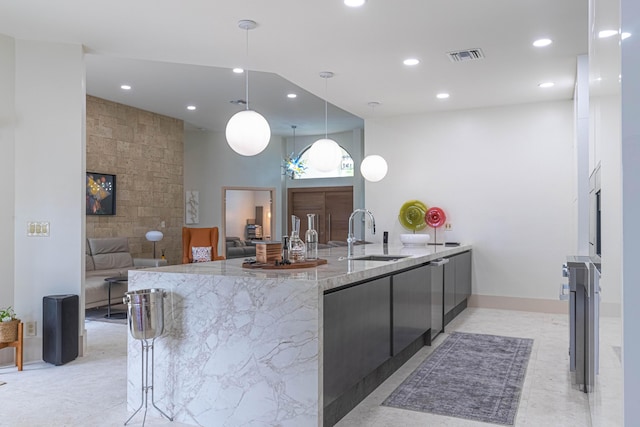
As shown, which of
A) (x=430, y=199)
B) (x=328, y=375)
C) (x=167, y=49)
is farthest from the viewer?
(x=430, y=199)

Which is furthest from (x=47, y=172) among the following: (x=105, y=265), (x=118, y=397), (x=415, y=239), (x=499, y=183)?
(x=499, y=183)

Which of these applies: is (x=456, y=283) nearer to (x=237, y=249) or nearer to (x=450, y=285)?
(x=450, y=285)

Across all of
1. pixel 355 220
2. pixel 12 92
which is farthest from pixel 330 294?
pixel 355 220

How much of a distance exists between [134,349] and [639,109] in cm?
273

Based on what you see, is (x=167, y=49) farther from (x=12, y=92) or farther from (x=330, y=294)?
(x=330, y=294)

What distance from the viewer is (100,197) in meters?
7.33

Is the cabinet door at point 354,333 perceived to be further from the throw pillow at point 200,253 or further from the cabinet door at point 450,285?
the throw pillow at point 200,253

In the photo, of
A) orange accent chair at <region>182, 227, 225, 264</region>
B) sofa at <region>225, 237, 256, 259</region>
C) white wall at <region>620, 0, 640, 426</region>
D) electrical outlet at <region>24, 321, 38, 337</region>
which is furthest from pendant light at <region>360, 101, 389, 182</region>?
sofa at <region>225, 237, 256, 259</region>

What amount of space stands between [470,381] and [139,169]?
6.49 meters

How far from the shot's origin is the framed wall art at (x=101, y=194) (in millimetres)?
7160

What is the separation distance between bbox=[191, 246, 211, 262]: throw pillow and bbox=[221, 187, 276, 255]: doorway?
522 centimetres

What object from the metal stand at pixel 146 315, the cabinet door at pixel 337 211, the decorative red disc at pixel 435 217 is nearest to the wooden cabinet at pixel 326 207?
the cabinet door at pixel 337 211

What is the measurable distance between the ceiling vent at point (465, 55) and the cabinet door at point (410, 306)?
1.98 metres

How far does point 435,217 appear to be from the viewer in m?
6.62
